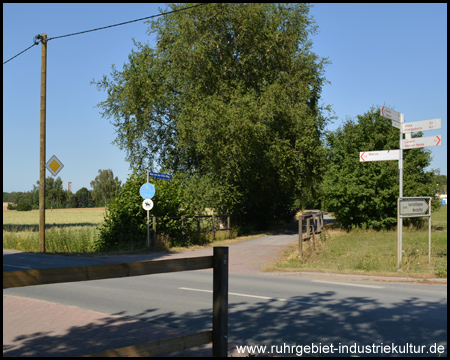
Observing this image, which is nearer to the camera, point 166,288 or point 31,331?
point 31,331

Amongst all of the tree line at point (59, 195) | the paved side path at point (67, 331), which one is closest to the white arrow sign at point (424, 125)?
the paved side path at point (67, 331)

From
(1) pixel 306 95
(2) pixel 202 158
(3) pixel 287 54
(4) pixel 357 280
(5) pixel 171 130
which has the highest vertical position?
(3) pixel 287 54

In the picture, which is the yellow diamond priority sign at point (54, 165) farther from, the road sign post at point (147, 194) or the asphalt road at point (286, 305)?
the asphalt road at point (286, 305)

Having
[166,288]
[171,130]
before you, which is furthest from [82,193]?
[166,288]

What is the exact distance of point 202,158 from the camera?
28062mm

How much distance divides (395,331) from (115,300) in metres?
5.00

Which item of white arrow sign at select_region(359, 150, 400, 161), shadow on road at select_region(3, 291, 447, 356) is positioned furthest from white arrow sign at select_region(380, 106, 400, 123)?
shadow on road at select_region(3, 291, 447, 356)

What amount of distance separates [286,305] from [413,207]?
6.35 m

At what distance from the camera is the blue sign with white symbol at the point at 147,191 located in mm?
19344

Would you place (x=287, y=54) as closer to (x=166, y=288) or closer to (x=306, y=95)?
(x=306, y=95)

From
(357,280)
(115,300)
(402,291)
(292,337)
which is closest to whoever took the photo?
(292,337)

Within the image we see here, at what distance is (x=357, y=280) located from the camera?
11672mm

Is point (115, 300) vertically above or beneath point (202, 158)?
beneath

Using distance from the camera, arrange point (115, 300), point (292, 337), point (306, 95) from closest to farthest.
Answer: point (292, 337) < point (115, 300) < point (306, 95)
